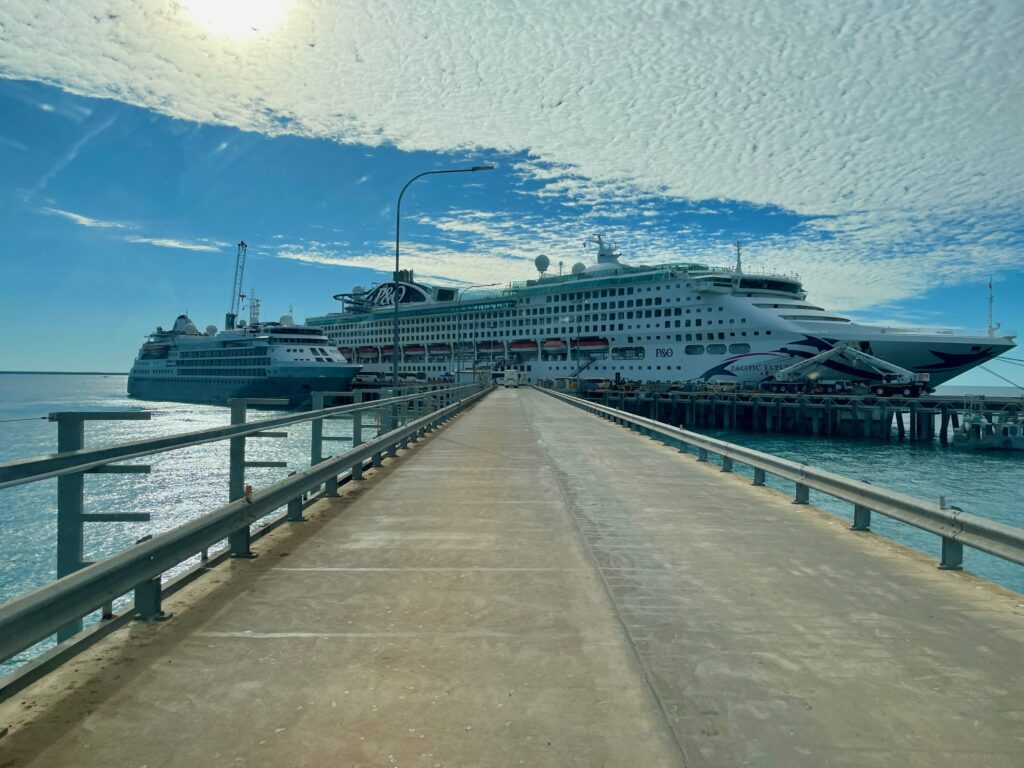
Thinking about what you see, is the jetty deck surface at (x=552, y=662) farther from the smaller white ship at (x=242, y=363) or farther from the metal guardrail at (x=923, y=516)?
the smaller white ship at (x=242, y=363)

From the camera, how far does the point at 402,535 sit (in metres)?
6.96

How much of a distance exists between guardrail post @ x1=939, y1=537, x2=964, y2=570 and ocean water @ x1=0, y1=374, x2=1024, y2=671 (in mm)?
5859

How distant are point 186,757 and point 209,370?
82.7m

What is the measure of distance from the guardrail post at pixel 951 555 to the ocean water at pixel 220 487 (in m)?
5.86

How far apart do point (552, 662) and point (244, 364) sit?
74.5 meters

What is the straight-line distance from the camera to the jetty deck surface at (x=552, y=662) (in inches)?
116

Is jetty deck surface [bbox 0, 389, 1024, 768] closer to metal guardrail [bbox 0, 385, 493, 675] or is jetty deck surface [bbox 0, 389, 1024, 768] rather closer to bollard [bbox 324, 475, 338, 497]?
metal guardrail [bbox 0, 385, 493, 675]

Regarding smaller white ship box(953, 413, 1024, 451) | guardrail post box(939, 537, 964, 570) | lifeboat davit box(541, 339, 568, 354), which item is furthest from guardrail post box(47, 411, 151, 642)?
lifeboat davit box(541, 339, 568, 354)

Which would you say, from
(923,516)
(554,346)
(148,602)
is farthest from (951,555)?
(554,346)

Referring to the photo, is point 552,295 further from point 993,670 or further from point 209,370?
point 993,670

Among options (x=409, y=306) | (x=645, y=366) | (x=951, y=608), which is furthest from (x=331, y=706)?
(x=409, y=306)

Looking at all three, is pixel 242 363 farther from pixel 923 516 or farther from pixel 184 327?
pixel 923 516

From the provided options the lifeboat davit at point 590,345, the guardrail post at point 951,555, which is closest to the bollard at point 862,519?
the guardrail post at point 951,555

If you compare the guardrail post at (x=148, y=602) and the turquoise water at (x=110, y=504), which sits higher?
the guardrail post at (x=148, y=602)
